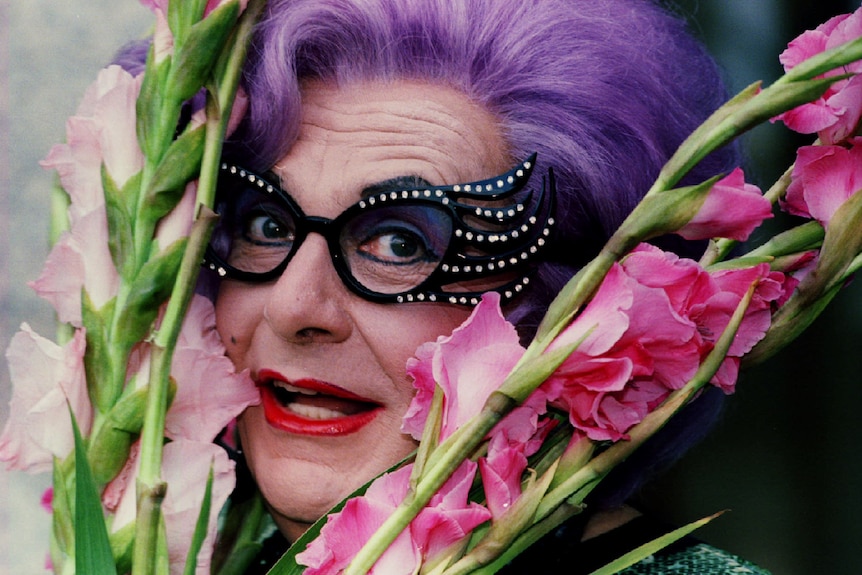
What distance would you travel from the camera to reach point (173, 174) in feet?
3.06

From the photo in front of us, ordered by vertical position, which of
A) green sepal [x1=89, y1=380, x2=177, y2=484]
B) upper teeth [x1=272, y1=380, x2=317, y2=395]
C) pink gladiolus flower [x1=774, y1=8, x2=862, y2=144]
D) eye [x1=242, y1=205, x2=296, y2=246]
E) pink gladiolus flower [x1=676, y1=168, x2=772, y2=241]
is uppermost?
pink gladiolus flower [x1=774, y1=8, x2=862, y2=144]

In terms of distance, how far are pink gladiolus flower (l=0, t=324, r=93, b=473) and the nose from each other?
0.22m

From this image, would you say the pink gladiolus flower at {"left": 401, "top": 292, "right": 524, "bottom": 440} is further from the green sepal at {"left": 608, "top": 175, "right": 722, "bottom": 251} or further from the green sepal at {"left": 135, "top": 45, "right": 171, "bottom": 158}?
the green sepal at {"left": 135, "top": 45, "right": 171, "bottom": 158}

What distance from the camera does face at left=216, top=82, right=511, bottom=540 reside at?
3.78 feet

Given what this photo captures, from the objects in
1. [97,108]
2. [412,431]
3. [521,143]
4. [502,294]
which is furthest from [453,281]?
[97,108]

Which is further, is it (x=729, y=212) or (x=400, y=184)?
(x=400, y=184)

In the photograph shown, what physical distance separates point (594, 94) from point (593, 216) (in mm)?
126

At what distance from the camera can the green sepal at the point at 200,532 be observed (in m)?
0.91

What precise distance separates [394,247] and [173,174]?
29 cm

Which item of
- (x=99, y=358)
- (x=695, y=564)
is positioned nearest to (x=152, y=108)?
(x=99, y=358)

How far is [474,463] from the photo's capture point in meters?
0.84

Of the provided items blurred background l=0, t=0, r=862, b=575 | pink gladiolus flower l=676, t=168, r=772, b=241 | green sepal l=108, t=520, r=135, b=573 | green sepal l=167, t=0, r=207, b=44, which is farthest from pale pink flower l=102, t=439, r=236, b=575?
blurred background l=0, t=0, r=862, b=575

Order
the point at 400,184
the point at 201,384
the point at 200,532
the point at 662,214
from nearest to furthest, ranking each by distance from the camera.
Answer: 1. the point at 662,214
2. the point at 200,532
3. the point at 201,384
4. the point at 400,184

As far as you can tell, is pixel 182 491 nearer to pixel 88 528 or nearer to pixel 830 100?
pixel 88 528
